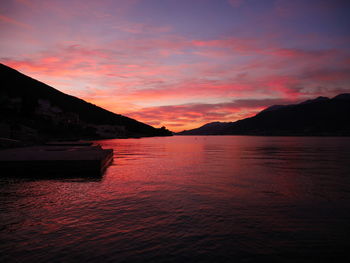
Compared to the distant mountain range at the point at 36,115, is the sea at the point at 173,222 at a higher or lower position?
lower

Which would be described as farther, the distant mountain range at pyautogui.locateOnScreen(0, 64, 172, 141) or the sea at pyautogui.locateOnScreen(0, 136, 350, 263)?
the distant mountain range at pyautogui.locateOnScreen(0, 64, 172, 141)

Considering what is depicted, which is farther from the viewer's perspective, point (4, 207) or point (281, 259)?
point (4, 207)

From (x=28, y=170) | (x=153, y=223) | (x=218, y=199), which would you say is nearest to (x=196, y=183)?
(x=218, y=199)

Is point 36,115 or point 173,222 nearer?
point 173,222

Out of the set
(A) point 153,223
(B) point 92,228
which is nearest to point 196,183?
(A) point 153,223

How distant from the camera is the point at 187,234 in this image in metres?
7.54

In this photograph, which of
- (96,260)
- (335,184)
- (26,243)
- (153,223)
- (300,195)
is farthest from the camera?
(335,184)

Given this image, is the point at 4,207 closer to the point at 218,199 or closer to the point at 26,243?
the point at 26,243

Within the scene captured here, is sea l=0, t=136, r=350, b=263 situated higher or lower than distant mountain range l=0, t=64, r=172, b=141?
lower

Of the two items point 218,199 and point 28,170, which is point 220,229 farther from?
point 28,170

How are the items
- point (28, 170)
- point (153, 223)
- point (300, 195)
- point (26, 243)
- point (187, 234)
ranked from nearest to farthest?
point (26, 243), point (187, 234), point (153, 223), point (300, 195), point (28, 170)

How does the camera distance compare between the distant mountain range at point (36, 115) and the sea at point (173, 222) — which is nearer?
the sea at point (173, 222)

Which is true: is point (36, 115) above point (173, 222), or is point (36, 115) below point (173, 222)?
above

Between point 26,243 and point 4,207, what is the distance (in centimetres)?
452
